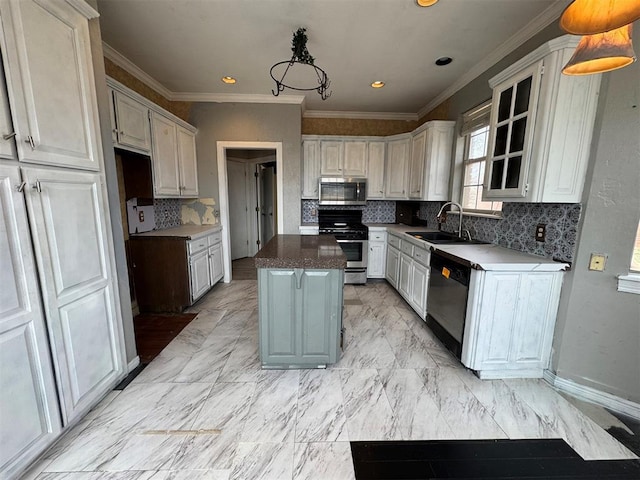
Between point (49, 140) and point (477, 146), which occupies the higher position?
point (477, 146)

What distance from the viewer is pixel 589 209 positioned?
67.9 inches

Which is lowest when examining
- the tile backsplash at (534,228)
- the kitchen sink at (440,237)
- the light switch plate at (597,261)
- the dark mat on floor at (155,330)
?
the dark mat on floor at (155,330)

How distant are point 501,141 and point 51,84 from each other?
2.99 meters

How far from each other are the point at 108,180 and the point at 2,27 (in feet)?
2.69

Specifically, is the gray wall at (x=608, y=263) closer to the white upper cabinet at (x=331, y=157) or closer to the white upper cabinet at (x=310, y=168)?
the white upper cabinet at (x=331, y=157)

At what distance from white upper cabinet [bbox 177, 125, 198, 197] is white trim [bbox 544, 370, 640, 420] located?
13.7 ft

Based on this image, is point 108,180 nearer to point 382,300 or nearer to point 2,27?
point 2,27

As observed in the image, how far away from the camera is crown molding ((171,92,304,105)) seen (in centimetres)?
370

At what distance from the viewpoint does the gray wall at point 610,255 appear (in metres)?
1.57

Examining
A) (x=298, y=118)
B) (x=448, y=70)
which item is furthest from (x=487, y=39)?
(x=298, y=118)

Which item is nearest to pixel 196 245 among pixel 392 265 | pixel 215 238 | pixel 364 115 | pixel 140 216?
pixel 215 238

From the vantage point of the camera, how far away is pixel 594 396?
1.79 metres

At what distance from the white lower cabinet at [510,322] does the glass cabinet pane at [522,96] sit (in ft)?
3.98

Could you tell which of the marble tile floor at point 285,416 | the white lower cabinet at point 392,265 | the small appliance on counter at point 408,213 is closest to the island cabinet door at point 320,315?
the marble tile floor at point 285,416
